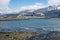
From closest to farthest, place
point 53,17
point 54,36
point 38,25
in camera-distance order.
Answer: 1. point 54,36
2. point 53,17
3. point 38,25

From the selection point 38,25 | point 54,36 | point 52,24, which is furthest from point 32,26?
point 54,36

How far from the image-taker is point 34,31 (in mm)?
11875

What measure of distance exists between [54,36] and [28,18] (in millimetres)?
3236

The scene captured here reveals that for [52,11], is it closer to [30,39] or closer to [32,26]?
[32,26]

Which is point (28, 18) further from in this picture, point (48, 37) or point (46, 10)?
point (48, 37)

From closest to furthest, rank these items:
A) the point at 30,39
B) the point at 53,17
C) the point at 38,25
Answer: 1. the point at 30,39
2. the point at 53,17
3. the point at 38,25

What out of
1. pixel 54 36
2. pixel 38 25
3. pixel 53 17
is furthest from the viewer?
pixel 38 25

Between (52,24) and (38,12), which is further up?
(38,12)

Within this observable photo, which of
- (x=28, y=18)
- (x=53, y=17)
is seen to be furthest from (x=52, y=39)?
(x=28, y=18)

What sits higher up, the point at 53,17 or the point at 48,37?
the point at 53,17

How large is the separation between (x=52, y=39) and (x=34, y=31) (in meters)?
2.39

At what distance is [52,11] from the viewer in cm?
1195

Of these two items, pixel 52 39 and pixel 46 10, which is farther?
pixel 46 10

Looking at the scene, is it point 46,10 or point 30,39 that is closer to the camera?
point 30,39
